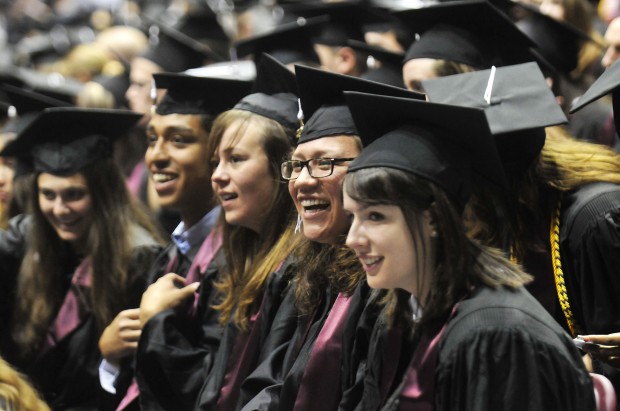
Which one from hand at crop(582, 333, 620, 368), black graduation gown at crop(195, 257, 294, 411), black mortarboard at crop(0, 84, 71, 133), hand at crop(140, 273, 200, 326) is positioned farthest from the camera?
black mortarboard at crop(0, 84, 71, 133)

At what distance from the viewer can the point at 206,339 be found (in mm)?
3980

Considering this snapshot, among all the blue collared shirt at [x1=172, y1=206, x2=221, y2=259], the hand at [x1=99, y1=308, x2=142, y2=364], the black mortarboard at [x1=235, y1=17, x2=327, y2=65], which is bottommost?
the hand at [x1=99, y1=308, x2=142, y2=364]

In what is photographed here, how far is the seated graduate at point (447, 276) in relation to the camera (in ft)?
7.32

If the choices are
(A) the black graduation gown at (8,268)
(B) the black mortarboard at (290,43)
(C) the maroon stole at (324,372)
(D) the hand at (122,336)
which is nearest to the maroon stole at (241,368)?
(C) the maroon stole at (324,372)

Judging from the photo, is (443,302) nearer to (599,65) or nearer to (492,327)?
(492,327)

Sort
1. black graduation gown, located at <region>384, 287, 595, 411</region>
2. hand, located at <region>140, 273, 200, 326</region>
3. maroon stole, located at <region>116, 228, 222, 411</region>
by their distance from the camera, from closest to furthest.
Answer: black graduation gown, located at <region>384, 287, 595, 411</region> < hand, located at <region>140, 273, 200, 326</region> < maroon stole, located at <region>116, 228, 222, 411</region>

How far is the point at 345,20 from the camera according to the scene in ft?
19.7

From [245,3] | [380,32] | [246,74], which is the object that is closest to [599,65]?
[380,32]

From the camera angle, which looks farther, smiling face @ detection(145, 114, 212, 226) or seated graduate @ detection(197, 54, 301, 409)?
smiling face @ detection(145, 114, 212, 226)

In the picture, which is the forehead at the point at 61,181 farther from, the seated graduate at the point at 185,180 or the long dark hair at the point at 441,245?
the long dark hair at the point at 441,245

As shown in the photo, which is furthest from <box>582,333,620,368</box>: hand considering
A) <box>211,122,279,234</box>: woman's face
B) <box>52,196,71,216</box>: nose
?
<box>52,196,71,216</box>: nose

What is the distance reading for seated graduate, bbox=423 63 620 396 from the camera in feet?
9.56

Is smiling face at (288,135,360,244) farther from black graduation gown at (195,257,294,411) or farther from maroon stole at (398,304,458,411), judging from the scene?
maroon stole at (398,304,458,411)

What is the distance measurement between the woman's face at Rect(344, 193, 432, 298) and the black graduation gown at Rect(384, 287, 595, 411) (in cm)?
19
